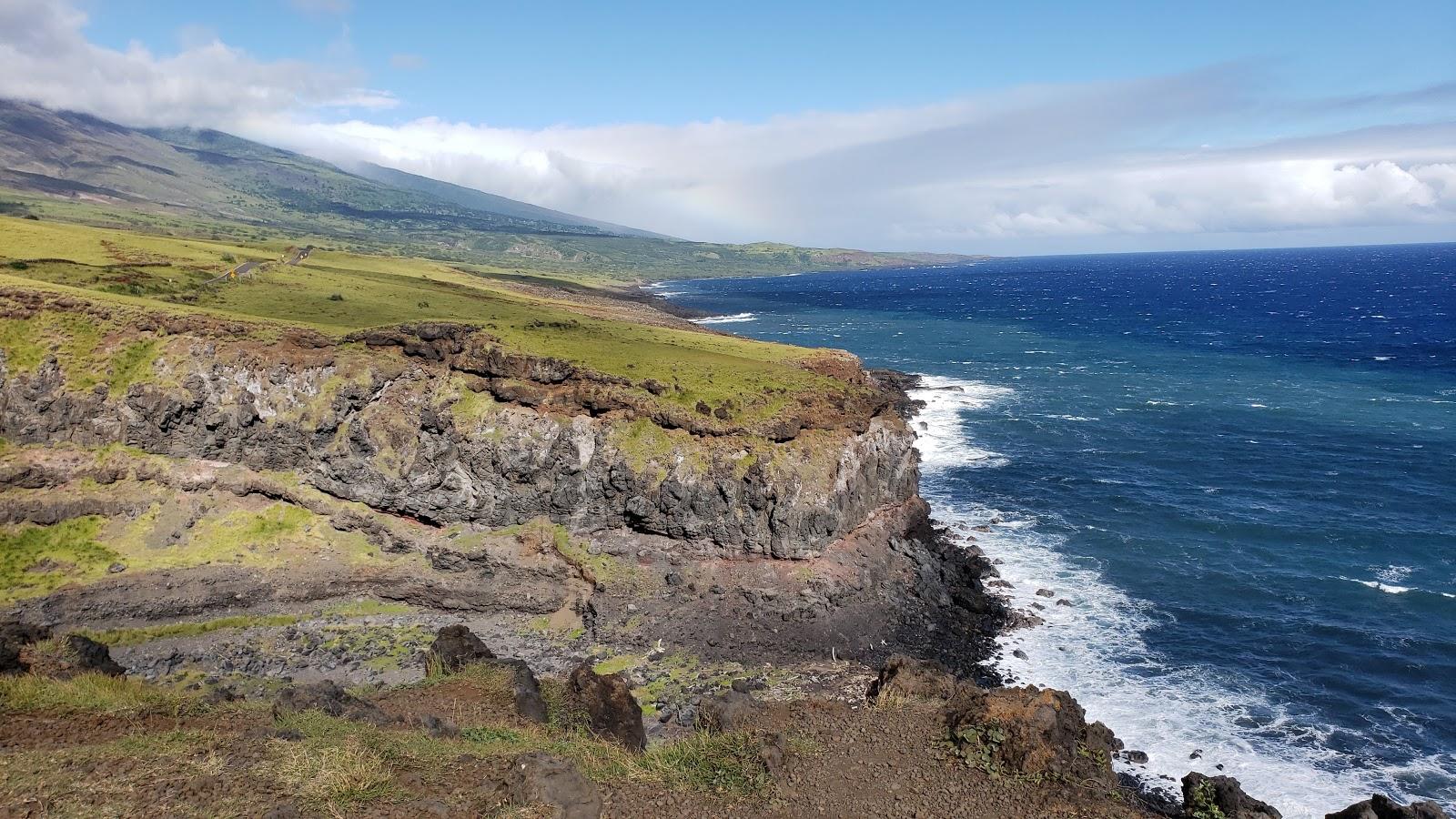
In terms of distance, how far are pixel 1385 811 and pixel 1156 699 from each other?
12.3 metres

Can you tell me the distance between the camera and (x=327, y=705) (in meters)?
22.3

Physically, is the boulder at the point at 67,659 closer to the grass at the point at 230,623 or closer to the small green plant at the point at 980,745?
the grass at the point at 230,623

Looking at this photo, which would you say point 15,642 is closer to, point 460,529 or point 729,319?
point 460,529

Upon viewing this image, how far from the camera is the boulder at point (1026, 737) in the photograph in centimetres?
2077

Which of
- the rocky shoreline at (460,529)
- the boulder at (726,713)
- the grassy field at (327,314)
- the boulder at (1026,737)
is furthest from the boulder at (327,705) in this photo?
the grassy field at (327,314)

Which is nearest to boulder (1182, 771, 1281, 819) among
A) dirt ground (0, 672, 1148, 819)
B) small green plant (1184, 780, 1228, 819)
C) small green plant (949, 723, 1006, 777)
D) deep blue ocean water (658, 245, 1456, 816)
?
small green plant (1184, 780, 1228, 819)

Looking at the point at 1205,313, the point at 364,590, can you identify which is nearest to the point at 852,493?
the point at 364,590

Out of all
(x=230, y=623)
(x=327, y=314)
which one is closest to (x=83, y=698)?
(x=230, y=623)

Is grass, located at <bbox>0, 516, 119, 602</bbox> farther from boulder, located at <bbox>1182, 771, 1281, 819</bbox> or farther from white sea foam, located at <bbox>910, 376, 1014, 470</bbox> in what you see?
white sea foam, located at <bbox>910, 376, 1014, 470</bbox>

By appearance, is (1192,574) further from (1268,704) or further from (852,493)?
(852,493)

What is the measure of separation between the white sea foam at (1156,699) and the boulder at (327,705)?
28968mm

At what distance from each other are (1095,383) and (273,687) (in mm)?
99494

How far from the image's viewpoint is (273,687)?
3219 cm

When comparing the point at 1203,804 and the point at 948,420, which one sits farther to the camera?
the point at 948,420
